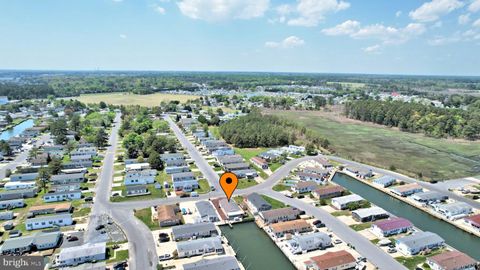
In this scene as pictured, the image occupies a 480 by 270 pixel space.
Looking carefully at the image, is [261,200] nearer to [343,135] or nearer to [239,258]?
[239,258]

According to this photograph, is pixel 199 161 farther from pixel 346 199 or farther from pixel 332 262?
pixel 332 262

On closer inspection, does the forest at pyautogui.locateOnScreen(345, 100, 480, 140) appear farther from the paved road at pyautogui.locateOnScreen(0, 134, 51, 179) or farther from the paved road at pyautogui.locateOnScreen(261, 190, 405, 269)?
the paved road at pyautogui.locateOnScreen(0, 134, 51, 179)

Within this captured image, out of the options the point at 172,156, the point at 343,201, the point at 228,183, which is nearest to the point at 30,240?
the point at 228,183

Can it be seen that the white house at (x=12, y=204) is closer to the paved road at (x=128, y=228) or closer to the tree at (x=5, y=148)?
the paved road at (x=128, y=228)

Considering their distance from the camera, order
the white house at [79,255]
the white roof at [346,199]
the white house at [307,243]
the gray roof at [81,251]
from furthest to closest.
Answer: the white roof at [346,199] < the white house at [307,243] < the gray roof at [81,251] < the white house at [79,255]

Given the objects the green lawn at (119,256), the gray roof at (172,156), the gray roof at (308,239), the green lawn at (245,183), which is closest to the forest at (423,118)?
the green lawn at (245,183)

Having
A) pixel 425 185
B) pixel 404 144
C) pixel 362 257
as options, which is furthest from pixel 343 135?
pixel 362 257

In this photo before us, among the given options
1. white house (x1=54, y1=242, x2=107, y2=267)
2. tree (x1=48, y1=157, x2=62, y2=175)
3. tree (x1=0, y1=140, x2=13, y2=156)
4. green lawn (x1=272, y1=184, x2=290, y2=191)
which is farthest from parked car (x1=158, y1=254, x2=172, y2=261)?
tree (x1=0, y1=140, x2=13, y2=156)
